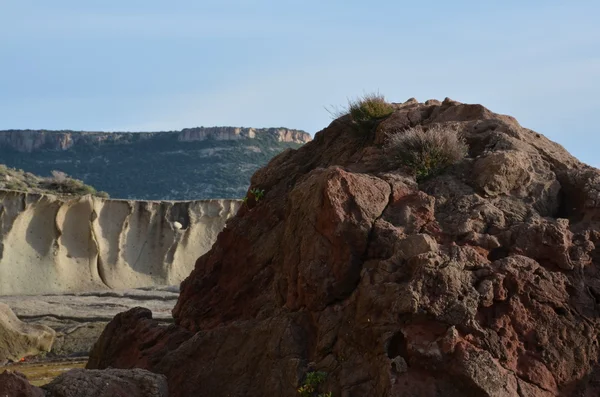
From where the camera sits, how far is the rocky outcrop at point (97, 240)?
3167cm

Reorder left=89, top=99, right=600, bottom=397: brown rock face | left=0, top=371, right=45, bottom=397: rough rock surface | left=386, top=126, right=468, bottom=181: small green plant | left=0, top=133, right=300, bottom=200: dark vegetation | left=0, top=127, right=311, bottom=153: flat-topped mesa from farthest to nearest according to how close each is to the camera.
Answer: left=0, top=127, right=311, bottom=153: flat-topped mesa
left=0, top=133, right=300, bottom=200: dark vegetation
left=386, top=126, right=468, bottom=181: small green plant
left=0, top=371, right=45, bottom=397: rough rock surface
left=89, top=99, right=600, bottom=397: brown rock face

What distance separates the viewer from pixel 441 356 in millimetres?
7164

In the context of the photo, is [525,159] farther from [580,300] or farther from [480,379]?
[480,379]

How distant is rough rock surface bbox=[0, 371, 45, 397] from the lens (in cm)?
776

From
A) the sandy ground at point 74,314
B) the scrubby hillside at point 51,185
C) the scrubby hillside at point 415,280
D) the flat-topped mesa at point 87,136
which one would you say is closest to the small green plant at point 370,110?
the scrubby hillside at point 415,280

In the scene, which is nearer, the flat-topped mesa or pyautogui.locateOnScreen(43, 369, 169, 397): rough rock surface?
pyautogui.locateOnScreen(43, 369, 169, 397): rough rock surface

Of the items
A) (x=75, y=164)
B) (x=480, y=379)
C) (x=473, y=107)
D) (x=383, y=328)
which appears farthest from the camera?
(x=75, y=164)

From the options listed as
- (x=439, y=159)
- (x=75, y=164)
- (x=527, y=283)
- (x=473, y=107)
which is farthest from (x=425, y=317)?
(x=75, y=164)

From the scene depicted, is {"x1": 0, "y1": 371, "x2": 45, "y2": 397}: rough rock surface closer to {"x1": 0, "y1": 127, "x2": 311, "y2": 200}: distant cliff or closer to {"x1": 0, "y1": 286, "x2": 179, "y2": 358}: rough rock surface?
{"x1": 0, "y1": 286, "x2": 179, "y2": 358}: rough rock surface

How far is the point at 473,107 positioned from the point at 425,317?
3914mm

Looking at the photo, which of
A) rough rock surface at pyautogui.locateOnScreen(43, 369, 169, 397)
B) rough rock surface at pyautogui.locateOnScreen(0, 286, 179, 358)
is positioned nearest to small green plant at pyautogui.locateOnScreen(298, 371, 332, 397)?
rough rock surface at pyautogui.locateOnScreen(43, 369, 169, 397)

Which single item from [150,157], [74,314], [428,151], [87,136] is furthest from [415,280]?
[87,136]

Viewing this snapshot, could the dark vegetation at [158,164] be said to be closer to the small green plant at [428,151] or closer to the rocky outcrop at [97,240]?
the rocky outcrop at [97,240]

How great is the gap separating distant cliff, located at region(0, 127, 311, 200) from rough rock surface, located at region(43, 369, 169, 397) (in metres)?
71.2
